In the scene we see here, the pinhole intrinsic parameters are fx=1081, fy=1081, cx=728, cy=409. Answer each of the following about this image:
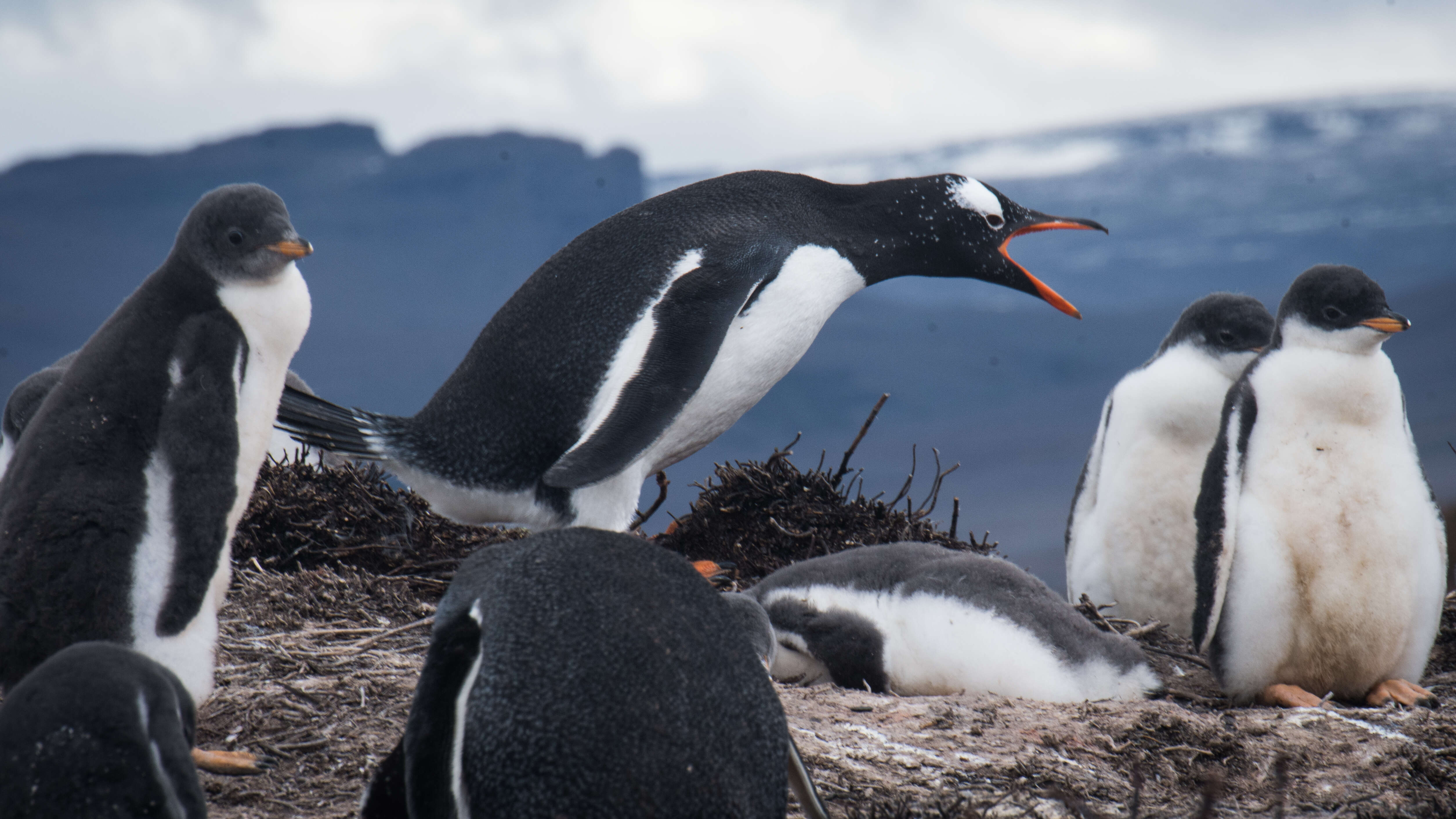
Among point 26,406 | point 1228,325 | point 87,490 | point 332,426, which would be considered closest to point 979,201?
point 1228,325

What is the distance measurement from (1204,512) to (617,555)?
2.31 metres

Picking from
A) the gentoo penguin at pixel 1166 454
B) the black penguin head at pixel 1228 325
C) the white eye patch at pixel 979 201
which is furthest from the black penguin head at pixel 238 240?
the black penguin head at pixel 1228 325

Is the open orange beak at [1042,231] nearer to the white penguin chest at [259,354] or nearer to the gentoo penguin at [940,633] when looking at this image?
the gentoo penguin at [940,633]

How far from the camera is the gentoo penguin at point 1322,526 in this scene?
10.3 ft

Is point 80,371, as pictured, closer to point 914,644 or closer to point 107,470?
point 107,470

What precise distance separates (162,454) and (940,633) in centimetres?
213

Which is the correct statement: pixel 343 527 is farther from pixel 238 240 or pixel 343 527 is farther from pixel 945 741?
pixel 945 741

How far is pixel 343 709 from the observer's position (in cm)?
243

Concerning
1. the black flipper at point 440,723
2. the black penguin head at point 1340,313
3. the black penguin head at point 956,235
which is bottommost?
the black flipper at point 440,723

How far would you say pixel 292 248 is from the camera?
8.17 ft

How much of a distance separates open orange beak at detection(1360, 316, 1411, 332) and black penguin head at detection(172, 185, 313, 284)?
283 centimetres

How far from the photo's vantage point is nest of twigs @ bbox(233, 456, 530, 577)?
396 centimetres

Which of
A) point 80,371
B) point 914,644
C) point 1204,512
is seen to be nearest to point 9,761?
point 80,371

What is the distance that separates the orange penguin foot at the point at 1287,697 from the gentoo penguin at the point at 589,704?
2182mm
